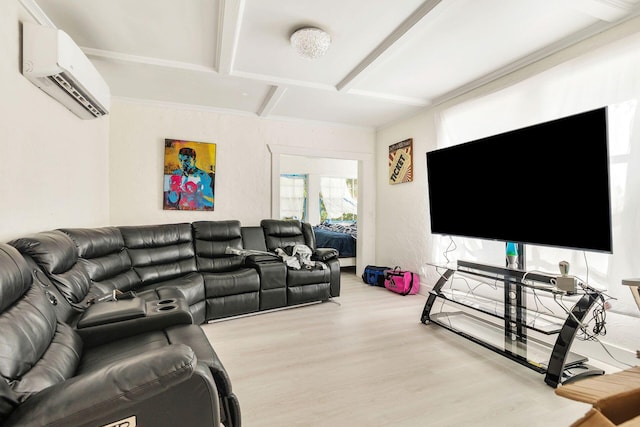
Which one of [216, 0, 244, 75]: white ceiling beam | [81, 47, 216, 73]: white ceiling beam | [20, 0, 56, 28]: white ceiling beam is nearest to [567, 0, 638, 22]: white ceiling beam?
[216, 0, 244, 75]: white ceiling beam

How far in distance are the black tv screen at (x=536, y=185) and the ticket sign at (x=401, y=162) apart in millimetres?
1367

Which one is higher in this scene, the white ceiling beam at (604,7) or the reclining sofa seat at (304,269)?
the white ceiling beam at (604,7)

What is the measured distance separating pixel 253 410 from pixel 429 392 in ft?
3.47

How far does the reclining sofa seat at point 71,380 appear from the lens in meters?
0.78

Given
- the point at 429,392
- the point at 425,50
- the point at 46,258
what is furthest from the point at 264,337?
the point at 425,50

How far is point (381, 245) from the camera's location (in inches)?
199

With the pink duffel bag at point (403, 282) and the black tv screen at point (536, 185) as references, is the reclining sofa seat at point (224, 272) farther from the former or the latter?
the black tv screen at point (536, 185)

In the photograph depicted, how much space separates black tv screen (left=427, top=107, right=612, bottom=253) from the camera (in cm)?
185

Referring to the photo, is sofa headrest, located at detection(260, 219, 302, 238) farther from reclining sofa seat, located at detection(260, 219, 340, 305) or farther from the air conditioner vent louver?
the air conditioner vent louver

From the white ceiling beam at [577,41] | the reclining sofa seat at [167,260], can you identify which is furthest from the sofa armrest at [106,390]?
the white ceiling beam at [577,41]

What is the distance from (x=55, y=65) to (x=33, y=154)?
0.63 meters

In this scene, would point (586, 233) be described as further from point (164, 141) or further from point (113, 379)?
point (164, 141)

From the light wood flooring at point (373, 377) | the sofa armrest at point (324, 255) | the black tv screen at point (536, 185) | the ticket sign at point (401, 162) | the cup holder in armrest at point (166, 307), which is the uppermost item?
the ticket sign at point (401, 162)

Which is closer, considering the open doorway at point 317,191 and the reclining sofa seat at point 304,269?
the reclining sofa seat at point 304,269
